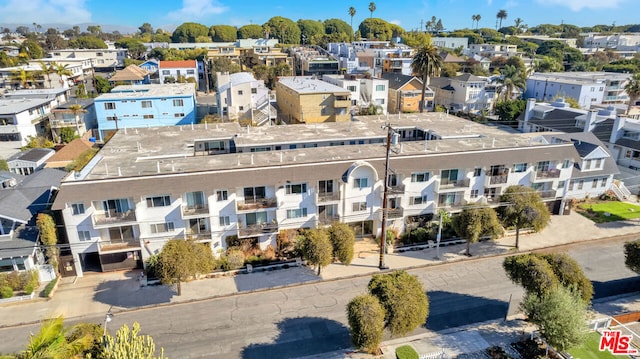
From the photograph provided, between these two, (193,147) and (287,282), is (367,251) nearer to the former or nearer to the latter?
(287,282)

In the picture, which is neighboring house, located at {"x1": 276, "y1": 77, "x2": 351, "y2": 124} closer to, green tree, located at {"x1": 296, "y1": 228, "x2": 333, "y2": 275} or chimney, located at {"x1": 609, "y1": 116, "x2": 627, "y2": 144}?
chimney, located at {"x1": 609, "y1": 116, "x2": 627, "y2": 144}

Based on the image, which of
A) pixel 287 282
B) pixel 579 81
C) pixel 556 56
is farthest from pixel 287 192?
pixel 556 56

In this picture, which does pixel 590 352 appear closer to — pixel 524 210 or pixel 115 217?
pixel 524 210

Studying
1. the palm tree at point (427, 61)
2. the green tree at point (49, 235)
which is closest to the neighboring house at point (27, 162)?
the green tree at point (49, 235)

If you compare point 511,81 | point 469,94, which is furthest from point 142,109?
point 511,81

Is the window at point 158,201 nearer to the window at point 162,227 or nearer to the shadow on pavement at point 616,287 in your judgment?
the window at point 162,227
